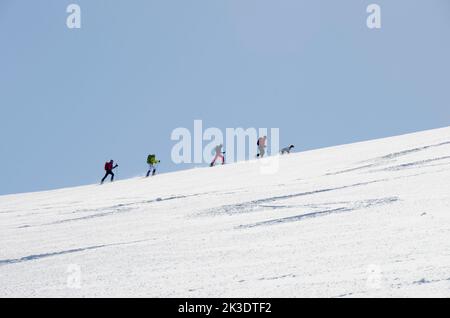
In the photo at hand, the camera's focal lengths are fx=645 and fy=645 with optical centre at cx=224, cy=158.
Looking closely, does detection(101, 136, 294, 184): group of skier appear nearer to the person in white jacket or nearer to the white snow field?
the person in white jacket

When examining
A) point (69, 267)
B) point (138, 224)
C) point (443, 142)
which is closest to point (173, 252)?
point (69, 267)

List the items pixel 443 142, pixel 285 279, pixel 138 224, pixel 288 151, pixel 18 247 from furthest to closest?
pixel 288 151 → pixel 443 142 → pixel 138 224 → pixel 18 247 → pixel 285 279

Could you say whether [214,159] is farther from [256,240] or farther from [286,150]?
[256,240]

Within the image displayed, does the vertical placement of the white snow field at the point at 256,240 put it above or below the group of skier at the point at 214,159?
below

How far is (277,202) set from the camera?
37.6 ft

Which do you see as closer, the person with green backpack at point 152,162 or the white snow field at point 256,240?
the white snow field at point 256,240

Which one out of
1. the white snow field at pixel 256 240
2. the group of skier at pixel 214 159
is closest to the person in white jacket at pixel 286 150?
the group of skier at pixel 214 159

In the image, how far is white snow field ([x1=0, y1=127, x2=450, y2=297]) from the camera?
19.9ft

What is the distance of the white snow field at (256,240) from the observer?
606 centimetres

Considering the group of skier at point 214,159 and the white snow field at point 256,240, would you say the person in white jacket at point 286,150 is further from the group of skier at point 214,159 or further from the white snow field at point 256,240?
the white snow field at point 256,240

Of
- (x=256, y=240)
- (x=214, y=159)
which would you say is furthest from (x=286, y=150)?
(x=256, y=240)

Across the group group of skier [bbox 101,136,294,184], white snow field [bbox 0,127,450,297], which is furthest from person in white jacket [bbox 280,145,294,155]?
white snow field [bbox 0,127,450,297]
